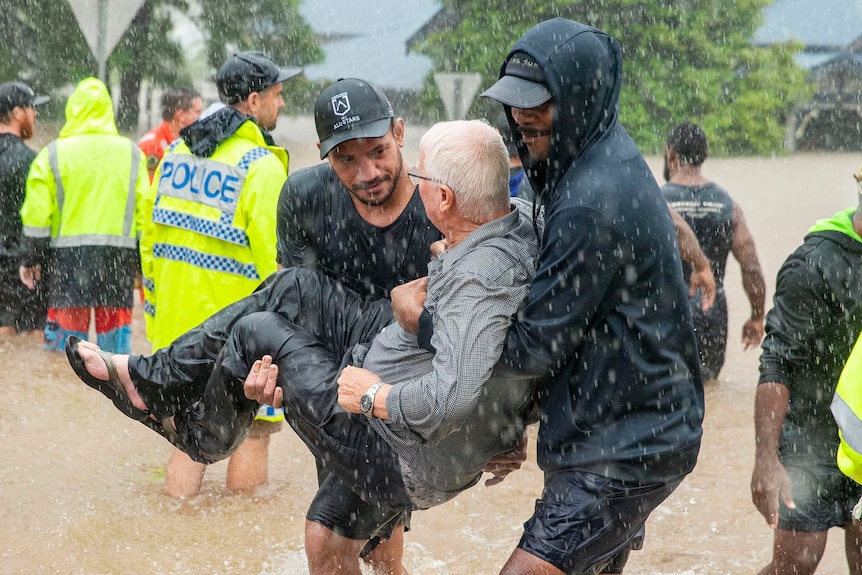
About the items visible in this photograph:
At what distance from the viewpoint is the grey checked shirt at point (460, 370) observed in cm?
307

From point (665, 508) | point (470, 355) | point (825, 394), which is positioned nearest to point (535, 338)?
point (470, 355)

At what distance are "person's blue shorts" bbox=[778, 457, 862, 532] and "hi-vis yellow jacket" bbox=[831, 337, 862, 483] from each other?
123cm

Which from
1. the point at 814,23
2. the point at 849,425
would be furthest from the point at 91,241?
the point at 814,23

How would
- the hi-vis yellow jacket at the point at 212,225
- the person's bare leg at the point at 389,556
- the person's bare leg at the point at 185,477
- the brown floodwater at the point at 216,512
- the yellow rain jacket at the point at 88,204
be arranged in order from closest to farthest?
the person's bare leg at the point at 389,556
the brown floodwater at the point at 216,512
the hi-vis yellow jacket at the point at 212,225
the person's bare leg at the point at 185,477
the yellow rain jacket at the point at 88,204

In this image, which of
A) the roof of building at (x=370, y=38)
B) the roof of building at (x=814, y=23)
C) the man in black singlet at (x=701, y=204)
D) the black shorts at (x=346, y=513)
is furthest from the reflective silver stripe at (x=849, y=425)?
the roof of building at (x=814, y=23)

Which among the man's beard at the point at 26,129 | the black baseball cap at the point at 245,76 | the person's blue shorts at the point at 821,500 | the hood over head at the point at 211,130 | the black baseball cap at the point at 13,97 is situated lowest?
the person's blue shorts at the point at 821,500

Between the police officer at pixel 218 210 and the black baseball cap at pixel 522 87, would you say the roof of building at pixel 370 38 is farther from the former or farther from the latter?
the black baseball cap at pixel 522 87

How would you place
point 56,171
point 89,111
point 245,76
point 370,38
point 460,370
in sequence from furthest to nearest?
point 370,38, point 56,171, point 89,111, point 245,76, point 460,370

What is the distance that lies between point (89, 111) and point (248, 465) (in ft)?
11.4

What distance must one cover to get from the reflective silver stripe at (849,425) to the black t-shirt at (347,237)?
5.54 feet

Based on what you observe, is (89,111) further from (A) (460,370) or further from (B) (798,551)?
(B) (798,551)

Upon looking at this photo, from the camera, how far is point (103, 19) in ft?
28.8

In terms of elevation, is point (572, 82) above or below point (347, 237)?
above

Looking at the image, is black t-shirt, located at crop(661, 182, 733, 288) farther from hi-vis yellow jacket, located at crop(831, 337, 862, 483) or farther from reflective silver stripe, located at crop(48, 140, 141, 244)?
hi-vis yellow jacket, located at crop(831, 337, 862, 483)
